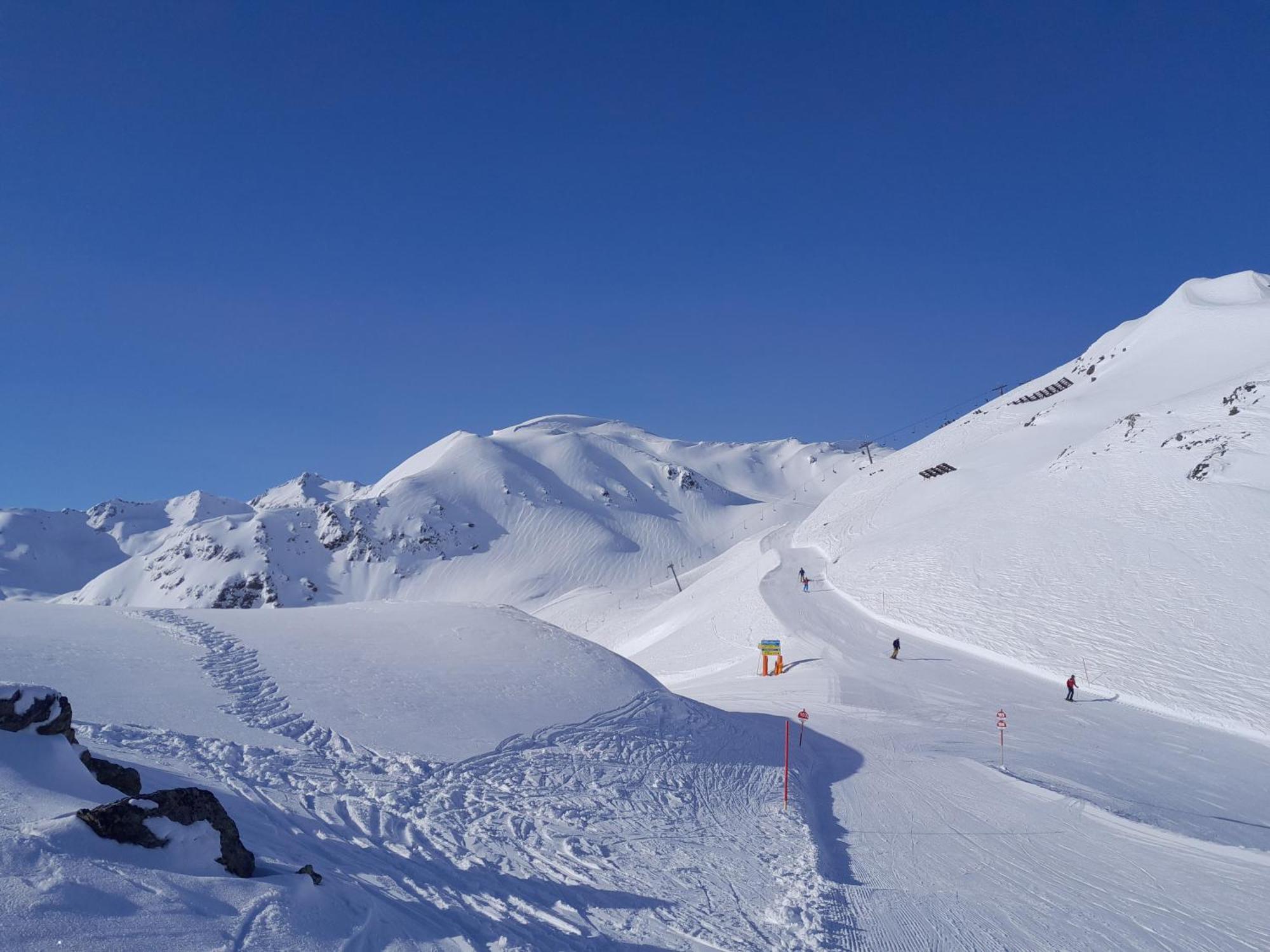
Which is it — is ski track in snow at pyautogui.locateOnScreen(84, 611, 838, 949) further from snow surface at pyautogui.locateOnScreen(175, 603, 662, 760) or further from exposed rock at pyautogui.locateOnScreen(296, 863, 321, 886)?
snow surface at pyautogui.locateOnScreen(175, 603, 662, 760)

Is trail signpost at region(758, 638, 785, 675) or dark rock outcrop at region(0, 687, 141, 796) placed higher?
dark rock outcrop at region(0, 687, 141, 796)

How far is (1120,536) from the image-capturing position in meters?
32.6

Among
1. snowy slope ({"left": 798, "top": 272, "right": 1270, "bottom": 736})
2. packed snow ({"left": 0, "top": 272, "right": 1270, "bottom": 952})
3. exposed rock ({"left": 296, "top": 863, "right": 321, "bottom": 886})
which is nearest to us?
exposed rock ({"left": 296, "top": 863, "right": 321, "bottom": 886})

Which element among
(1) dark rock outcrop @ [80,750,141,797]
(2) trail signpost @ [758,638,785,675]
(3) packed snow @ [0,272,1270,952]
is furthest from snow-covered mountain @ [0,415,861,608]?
(1) dark rock outcrop @ [80,750,141,797]

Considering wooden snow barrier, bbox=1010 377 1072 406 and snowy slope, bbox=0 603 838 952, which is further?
wooden snow barrier, bbox=1010 377 1072 406

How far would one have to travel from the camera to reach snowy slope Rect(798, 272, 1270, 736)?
24203 mm

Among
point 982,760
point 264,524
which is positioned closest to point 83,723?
point 982,760

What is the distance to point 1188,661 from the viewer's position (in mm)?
23156

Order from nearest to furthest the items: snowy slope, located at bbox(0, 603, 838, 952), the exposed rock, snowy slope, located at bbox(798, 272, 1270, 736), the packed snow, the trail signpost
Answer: snowy slope, located at bbox(0, 603, 838, 952), the exposed rock, the packed snow, snowy slope, located at bbox(798, 272, 1270, 736), the trail signpost

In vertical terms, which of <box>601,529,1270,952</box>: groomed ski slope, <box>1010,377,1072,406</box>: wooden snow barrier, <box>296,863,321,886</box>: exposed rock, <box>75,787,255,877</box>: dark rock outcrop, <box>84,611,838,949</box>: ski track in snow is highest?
→ <box>1010,377,1072,406</box>: wooden snow barrier

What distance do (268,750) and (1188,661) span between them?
86.5 feet

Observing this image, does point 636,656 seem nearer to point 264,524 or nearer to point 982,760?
point 982,760

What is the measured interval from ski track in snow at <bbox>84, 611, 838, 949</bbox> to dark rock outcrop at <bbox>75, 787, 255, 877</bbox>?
54cm

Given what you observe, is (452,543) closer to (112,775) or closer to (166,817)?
(112,775)
